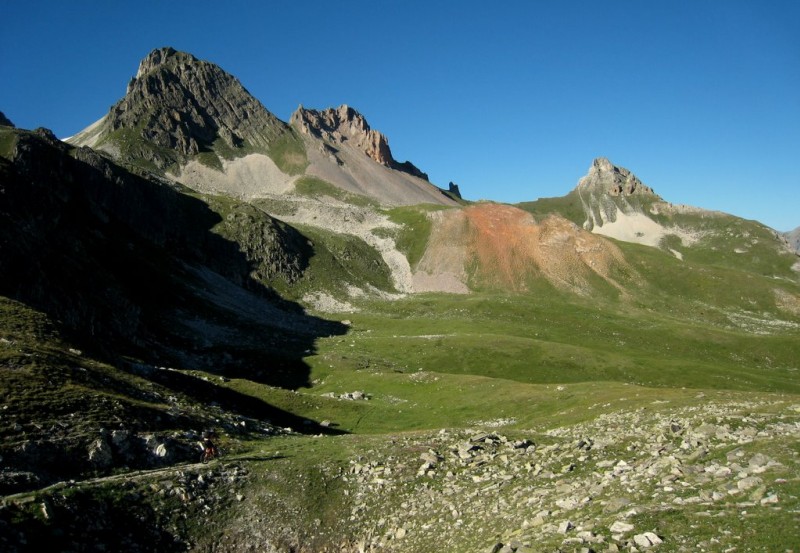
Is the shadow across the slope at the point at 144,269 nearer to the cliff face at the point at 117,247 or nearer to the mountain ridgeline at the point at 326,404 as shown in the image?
the cliff face at the point at 117,247

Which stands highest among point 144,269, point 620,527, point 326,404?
point 144,269

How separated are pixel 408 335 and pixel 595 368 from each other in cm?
4159

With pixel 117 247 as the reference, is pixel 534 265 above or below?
above

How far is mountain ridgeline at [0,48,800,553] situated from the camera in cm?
2241

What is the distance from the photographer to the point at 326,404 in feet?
202

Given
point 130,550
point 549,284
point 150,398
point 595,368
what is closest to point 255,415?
point 150,398

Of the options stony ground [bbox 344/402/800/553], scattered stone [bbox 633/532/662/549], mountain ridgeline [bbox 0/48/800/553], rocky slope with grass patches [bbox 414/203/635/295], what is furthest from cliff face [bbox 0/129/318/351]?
rocky slope with grass patches [bbox 414/203/635/295]

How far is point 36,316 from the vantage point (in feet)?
145

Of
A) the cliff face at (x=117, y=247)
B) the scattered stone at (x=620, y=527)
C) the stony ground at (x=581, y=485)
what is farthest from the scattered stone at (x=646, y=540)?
the cliff face at (x=117, y=247)

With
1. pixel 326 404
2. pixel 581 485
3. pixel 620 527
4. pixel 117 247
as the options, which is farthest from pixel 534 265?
pixel 620 527

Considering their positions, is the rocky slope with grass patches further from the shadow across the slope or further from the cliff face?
the cliff face

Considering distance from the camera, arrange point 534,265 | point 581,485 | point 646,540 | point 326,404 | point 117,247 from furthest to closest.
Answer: point 534,265 < point 117,247 < point 326,404 < point 581,485 < point 646,540

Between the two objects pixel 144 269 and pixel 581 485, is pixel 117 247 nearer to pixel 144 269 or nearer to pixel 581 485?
pixel 144 269

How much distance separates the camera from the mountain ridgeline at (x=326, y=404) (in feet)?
73.5
